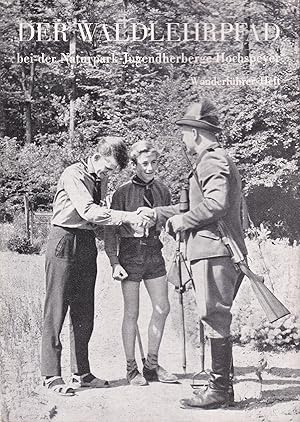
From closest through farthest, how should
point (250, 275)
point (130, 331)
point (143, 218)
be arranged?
point (250, 275) < point (143, 218) < point (130, 331)

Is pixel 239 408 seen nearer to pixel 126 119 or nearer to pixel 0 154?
pixel 126 119

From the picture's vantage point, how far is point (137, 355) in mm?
3197

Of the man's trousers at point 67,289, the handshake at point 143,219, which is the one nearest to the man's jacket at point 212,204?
the handshake at point 143,219

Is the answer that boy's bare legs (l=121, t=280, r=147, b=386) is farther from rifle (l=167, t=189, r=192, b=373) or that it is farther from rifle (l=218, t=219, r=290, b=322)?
rifle (l=218, t=219, r=290, b=322)

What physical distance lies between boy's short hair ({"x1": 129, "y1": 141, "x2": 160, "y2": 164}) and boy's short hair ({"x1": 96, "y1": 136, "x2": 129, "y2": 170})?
32mm

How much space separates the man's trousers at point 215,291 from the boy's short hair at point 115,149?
0.57 m

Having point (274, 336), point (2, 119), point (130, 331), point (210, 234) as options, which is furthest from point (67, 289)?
point (274, 336)

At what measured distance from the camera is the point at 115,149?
304cm

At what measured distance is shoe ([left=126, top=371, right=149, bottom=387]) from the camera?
10.2ft

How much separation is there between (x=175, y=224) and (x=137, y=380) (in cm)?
78

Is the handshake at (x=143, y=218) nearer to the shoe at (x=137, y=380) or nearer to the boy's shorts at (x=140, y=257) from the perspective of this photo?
the boy's shorts at (x=140, y=257)

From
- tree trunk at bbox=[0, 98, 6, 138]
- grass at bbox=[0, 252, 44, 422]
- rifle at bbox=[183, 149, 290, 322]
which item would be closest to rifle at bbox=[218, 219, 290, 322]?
rifle at bbox=[183, 149, 290, 322]

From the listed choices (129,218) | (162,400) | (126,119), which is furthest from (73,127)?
(162,400)

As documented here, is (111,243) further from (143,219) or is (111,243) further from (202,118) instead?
(202,118)
